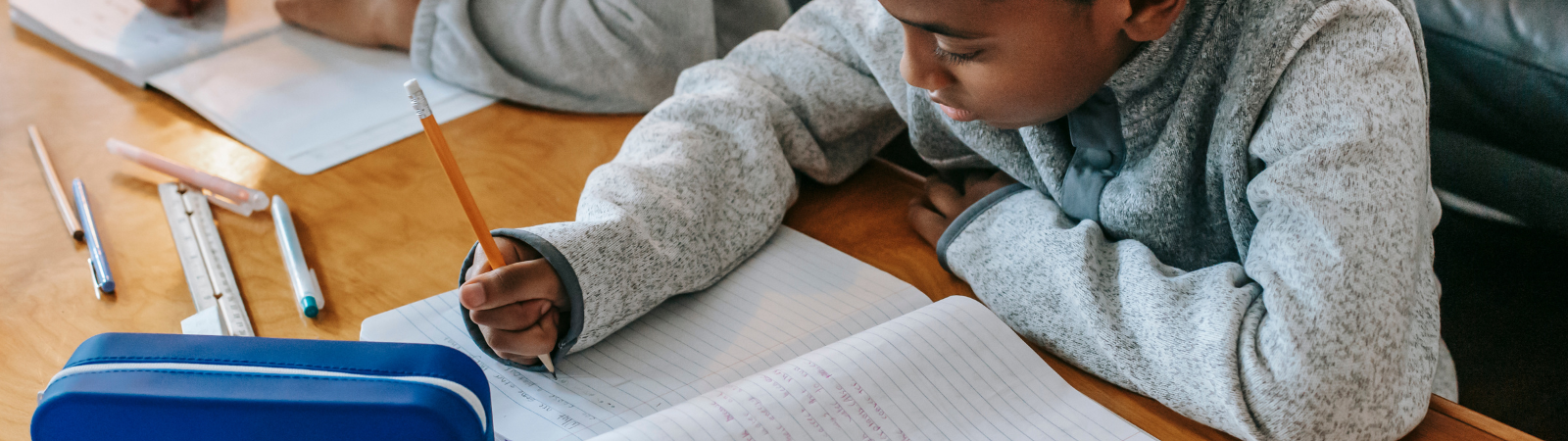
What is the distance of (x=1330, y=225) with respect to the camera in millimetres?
386

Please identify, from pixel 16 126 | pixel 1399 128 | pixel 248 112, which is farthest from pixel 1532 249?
pixel 16 126

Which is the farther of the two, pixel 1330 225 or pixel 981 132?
pixel 981 132

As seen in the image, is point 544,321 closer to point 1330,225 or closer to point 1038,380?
point 1038,380

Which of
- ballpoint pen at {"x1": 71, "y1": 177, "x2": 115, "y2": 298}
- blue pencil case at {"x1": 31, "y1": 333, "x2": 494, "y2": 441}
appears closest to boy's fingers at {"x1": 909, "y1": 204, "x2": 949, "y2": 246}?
blue pencil case at {"x1": 31, "y1": 333, "x2": 494, "y2": 441}

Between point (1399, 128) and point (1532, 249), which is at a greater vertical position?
point (1399, 128)

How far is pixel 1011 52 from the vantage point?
1.42 ft

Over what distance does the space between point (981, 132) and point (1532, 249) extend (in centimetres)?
69

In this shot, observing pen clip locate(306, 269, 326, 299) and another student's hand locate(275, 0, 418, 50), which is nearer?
pen clip locate(306, 269, 326, 299)

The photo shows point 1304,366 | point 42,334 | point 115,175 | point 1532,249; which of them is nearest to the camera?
point 1304,366

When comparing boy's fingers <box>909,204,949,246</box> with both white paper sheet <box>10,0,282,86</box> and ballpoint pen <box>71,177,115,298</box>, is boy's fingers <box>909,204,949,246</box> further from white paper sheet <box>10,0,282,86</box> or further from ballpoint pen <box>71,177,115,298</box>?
white paper sheet <box>10,0,282,86</box>

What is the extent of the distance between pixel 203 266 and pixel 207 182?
10 cm

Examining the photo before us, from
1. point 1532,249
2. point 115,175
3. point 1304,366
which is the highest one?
point 1304,366

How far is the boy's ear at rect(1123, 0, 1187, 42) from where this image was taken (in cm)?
42

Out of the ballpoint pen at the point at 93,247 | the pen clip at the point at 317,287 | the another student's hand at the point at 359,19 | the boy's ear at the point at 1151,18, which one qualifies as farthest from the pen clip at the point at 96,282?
the boy's ear at the point at 1151,18
